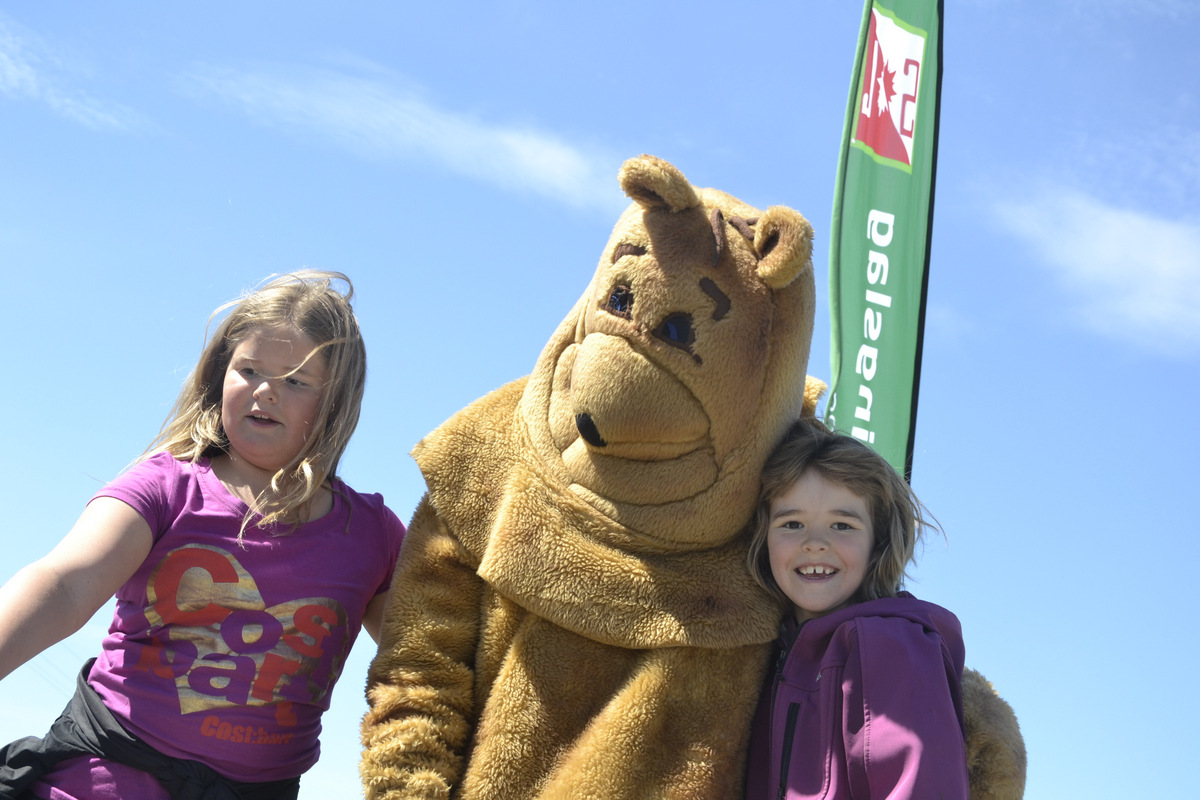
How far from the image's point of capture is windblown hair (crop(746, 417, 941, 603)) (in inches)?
103

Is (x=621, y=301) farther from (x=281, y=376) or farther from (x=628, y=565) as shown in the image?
(x=281, y=376)

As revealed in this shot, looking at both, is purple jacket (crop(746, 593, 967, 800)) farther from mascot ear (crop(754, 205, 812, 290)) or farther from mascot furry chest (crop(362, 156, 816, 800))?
mascot ear (crop(754, 205, 812, 290))

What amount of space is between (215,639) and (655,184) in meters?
1.48

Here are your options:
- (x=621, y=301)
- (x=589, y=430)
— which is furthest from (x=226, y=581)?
(x=621, y=301)

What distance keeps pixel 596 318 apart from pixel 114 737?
1.45 meters

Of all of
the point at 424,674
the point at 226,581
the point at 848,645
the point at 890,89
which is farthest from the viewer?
the point at 890,89

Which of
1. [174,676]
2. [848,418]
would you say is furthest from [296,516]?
[848,418]

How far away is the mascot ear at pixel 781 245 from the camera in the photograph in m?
2.52

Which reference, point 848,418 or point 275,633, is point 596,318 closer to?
point 275,633

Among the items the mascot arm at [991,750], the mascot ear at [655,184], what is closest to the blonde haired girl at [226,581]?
the mascot ear at [655,184]

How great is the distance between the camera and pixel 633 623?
8.12ft

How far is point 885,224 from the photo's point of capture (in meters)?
5.76

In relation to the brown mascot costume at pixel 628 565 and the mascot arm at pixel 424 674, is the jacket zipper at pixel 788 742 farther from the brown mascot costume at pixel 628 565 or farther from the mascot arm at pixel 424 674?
the mascot arm at pixel 424 674

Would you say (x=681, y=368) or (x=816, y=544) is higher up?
(x=681, y=368)
